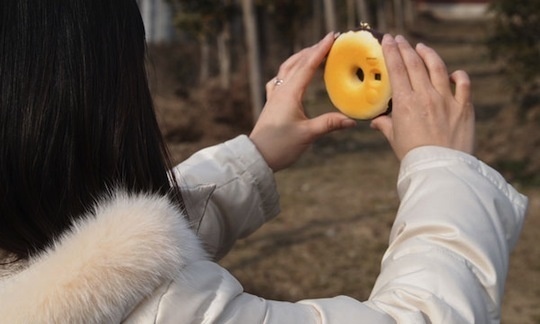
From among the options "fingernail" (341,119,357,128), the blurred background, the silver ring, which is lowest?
the blurred background

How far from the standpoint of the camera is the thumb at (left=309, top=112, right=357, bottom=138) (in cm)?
162

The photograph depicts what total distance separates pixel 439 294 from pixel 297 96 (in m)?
0.65

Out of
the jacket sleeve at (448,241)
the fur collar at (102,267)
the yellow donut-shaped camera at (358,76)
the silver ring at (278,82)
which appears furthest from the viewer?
the silver ring at (278,82)

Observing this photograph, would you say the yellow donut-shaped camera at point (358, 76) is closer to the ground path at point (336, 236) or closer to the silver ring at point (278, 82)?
the silver ring at point (278, 82)

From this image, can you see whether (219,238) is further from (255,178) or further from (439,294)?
(439,294)

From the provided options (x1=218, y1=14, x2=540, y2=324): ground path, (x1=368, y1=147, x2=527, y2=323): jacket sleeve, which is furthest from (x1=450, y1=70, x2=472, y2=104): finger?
(x1=218, y1=14, x2=540, y2=324): ground path

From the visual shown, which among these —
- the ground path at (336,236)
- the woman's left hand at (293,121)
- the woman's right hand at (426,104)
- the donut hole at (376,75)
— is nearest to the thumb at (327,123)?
the woman's left hand at (293,121)

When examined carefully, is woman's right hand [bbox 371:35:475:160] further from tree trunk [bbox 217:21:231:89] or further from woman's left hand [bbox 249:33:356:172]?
tree trunk [bbox 217:21:231:89]

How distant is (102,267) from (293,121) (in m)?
0.75

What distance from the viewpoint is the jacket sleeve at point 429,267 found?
100 centimetres

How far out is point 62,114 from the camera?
3.29ft

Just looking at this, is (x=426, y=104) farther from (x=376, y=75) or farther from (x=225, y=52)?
(x=225, y=52)

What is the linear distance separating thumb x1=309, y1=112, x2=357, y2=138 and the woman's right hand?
0.29 meters

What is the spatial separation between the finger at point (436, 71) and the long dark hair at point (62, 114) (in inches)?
19.1
